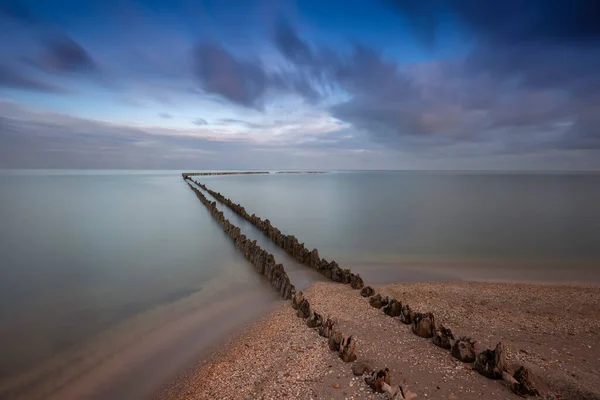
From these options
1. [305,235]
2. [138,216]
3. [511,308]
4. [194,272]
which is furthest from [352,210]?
[511,308]

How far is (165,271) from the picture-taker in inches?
427

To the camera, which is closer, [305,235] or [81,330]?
[81,330]

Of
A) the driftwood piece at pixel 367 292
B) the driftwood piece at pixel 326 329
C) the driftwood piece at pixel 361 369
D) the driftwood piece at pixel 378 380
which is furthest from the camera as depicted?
the driftwood piece at pixel 367 292

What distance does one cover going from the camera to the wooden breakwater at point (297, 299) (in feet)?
15.7

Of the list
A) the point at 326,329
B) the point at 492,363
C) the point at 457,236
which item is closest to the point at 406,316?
the point at 326,329

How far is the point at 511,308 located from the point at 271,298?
528cm

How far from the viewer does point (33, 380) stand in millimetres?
5078

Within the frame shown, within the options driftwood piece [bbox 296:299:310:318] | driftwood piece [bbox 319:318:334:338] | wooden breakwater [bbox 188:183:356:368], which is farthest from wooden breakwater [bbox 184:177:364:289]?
driftwood piece [bbox 319:318:334:338]

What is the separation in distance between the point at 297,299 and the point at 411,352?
274 cm

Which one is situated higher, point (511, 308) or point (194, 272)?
point (511, 308)

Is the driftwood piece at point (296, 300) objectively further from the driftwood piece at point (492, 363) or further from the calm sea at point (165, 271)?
the driftwood piece at point (492, 363)

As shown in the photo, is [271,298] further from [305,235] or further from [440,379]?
[305,235]

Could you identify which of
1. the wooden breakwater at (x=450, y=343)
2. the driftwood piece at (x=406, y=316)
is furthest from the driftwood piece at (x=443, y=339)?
the driftwood piece at (x=406, y=316)

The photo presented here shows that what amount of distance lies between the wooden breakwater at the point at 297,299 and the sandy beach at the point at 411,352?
0.48 feet
